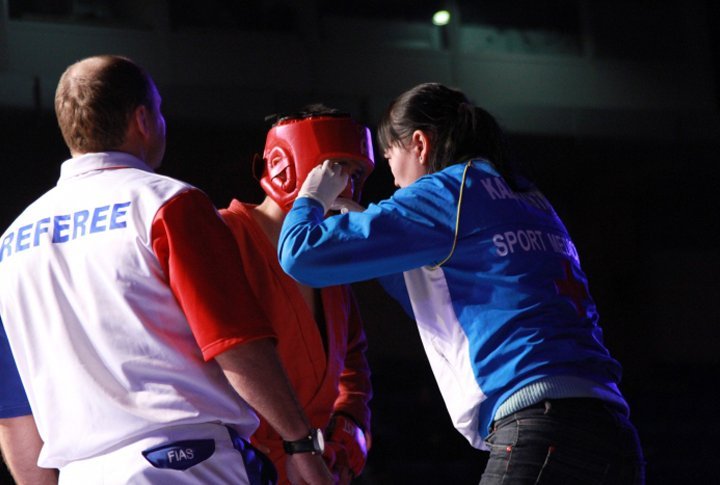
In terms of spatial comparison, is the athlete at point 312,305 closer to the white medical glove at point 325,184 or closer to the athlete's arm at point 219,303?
the white medical glove at point 325,184

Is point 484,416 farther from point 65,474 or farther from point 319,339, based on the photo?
point 65,474

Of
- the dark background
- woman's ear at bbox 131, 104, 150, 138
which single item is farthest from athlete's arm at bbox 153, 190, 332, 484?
the dark background

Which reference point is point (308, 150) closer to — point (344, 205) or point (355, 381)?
point (344, 205)

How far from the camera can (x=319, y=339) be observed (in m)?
1.93

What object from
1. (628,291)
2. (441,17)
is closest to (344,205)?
(441,17)

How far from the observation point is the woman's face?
179 centimetres

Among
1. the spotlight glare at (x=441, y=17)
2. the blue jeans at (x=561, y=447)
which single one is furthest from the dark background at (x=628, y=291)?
the blue jeans at (x=561, y=447)

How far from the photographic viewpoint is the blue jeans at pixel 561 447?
147cm

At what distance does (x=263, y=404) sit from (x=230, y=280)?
0.60 ft

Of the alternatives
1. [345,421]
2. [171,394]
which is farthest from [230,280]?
[345,421]

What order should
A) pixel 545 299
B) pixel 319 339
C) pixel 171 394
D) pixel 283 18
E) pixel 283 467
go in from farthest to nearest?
pixel 283 18, pixel 319 339, pixel 283 467, pixel 545 299, pixel 171 394

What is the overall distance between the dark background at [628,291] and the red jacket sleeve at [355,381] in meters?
2.46

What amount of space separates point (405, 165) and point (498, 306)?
0.37m

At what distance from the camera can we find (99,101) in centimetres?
151
